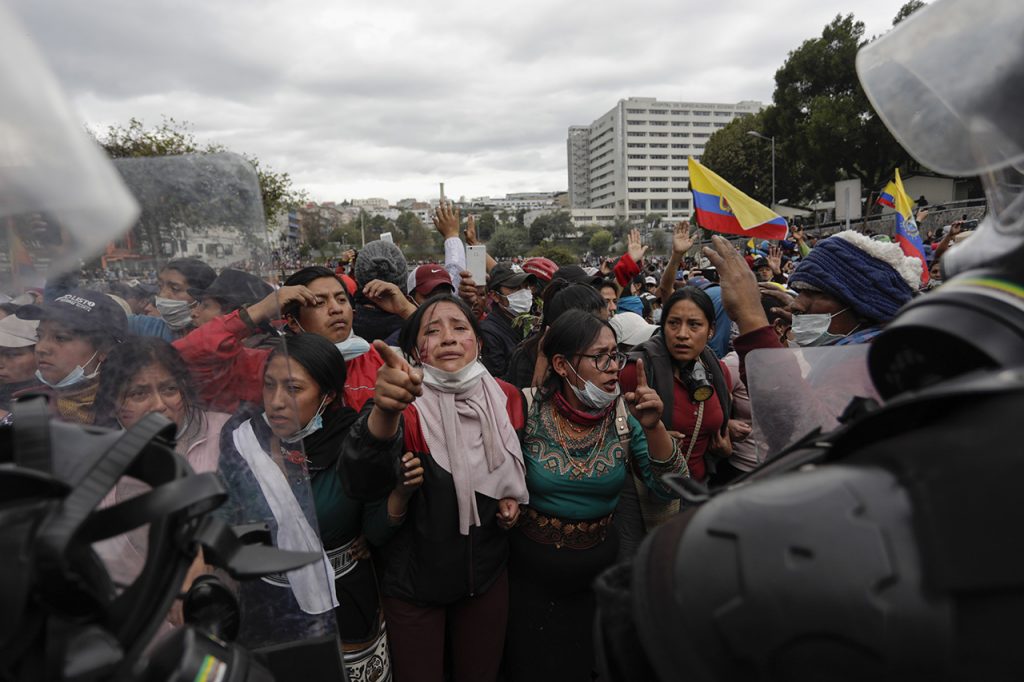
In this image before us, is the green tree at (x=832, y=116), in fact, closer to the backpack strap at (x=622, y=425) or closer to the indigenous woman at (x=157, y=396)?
the backpack strap at (x=622, y=425)

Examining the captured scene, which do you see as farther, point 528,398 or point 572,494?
point 528,398

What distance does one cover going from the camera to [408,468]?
2045mm

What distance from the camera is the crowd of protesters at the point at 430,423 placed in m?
1.32

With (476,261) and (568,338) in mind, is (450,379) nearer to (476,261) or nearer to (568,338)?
(568,338)

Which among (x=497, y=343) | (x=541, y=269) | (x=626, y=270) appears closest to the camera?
(x=497, y=343)

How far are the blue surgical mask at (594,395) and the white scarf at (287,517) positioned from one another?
4.54 ft

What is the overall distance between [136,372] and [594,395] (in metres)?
1.69

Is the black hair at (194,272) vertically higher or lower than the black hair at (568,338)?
higher

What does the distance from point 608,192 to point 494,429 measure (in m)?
124

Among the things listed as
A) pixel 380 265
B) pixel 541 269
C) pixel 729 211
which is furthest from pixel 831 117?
pixel 380 265

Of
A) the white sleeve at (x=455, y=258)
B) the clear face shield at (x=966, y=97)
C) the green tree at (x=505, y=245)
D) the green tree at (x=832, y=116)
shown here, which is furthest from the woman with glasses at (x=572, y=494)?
the green tree at (x=505, y=245)

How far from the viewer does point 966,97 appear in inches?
30.5

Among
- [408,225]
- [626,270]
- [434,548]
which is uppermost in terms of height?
[408,225]

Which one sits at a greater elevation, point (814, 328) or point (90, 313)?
point (90, 313)
